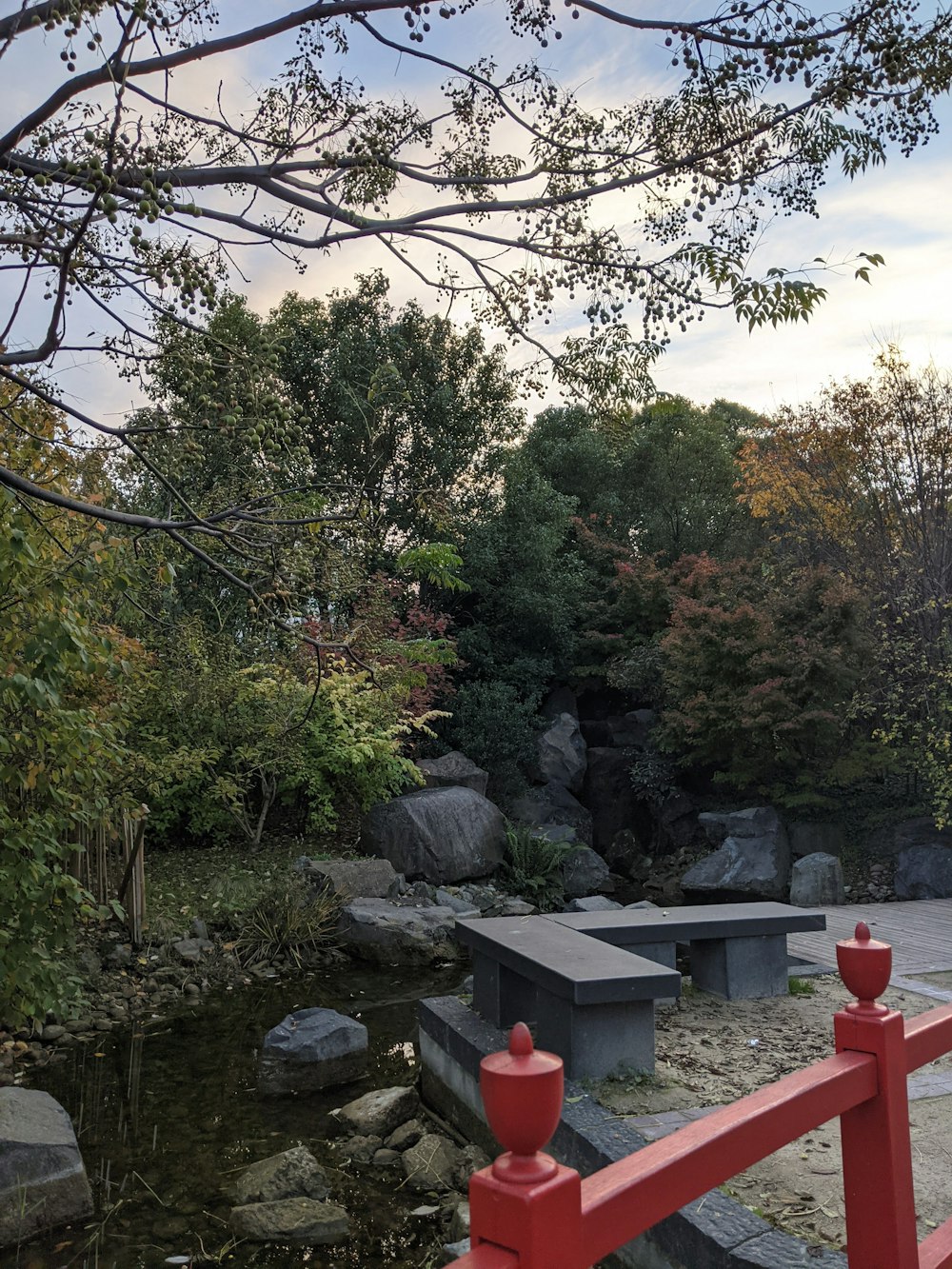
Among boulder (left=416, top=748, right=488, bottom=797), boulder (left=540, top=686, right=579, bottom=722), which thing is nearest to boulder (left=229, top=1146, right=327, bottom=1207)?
boulder (left=416, top=748, right=488, bottom=797)

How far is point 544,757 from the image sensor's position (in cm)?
1366

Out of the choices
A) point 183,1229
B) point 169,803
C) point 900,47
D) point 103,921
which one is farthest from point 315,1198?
point 169,803

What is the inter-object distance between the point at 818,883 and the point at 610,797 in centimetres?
398

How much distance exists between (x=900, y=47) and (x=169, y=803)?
8.93 metres

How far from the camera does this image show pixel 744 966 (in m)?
5.59

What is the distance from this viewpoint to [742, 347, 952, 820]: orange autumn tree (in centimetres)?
1062

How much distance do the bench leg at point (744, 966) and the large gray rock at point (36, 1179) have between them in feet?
11.1

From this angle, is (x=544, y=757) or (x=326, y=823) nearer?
(x=326, y=823)

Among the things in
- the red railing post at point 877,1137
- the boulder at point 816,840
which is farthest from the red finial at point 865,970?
the boulder at point 816,840

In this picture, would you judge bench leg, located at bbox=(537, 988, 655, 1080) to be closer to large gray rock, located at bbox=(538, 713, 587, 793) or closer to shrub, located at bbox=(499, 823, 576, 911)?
shrub, located at bbox=(499, 823, 576, 911)

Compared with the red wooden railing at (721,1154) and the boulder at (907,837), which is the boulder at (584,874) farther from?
the red wooden railing at (721,1154)

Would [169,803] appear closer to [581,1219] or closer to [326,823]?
[326,823]

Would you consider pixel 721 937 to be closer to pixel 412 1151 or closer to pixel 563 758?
pixel 412 1151

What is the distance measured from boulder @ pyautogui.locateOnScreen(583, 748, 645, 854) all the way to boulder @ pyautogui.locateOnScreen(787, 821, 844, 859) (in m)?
2.65
